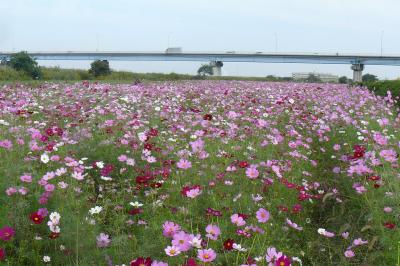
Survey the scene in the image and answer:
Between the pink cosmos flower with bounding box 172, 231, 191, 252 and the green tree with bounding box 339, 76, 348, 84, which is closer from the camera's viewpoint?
the pink cosmos flower with bounding box 172, 231, 191, 252

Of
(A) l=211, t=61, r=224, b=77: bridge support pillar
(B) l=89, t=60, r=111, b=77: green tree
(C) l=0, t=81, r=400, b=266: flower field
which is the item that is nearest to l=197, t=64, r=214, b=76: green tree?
(A) l=211, t=61, r=224, b=77: bridge support pillar

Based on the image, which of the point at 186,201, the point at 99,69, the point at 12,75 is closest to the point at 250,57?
the point at 99,69

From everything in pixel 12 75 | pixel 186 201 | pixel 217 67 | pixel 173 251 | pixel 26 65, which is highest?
pixel 217 67

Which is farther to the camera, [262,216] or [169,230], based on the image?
[262,216]

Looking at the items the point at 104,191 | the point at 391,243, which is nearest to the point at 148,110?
the point at 104,191

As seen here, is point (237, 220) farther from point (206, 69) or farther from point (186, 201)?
point (206, 69)

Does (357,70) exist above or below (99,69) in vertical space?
above

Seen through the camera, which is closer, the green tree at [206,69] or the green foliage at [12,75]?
the green foliage at [12,75]

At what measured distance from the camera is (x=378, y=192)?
3883 millimetres

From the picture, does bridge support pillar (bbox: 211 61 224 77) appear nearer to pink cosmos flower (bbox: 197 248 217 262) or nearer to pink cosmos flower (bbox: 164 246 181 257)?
pink cosmos flower (bbox: 164 246 181 257)

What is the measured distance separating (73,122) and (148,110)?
1.69 m

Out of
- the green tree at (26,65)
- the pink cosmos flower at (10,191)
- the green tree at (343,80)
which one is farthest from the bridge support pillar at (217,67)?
the pink cosmos flower at (10,191)

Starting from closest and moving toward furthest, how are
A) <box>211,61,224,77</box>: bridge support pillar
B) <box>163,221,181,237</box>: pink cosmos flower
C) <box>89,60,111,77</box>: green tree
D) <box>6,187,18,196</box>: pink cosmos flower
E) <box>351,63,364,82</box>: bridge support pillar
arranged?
<box>163,221,181,237</box>: pink cosmos flower
<box>6,187,18,196</box>: pink cosmos flower
<box>89,60,111,77</box>: green tree
<box>351,63,364,82</box>: bridge support pillar
<box>211,61,224,77</box>: bridge support pillar

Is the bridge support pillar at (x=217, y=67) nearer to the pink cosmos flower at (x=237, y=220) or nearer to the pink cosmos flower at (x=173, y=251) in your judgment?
the pink cosmos flower at (x=237, y=220)
